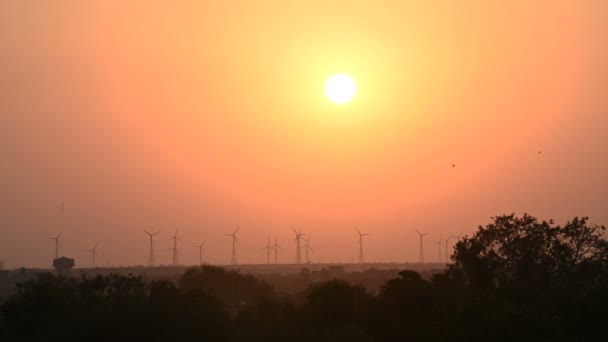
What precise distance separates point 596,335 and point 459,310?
8462 mm

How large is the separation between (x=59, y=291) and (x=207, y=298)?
1084 cm

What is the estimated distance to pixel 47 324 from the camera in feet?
203

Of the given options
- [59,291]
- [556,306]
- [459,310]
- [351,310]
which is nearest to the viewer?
[459,310]

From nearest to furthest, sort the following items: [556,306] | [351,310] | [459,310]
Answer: [459,310] → [556,306] → [351,310]

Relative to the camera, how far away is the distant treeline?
55562 mm

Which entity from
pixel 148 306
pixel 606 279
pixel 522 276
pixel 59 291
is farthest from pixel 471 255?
pixel 59 291

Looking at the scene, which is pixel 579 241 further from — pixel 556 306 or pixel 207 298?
pixel 207 298

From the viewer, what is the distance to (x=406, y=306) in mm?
63875

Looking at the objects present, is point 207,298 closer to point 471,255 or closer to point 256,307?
point 256,307

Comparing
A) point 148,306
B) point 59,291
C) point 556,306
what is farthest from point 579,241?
point 59,291

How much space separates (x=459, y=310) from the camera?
55.5 meters

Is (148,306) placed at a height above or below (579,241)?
below

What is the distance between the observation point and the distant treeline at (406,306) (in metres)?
55.6

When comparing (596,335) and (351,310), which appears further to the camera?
(351,310)
